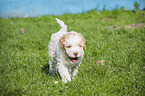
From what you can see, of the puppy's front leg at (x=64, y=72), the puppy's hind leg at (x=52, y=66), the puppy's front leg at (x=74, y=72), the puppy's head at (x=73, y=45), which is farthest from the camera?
the puppy's hind leg at (x=52, y=66)

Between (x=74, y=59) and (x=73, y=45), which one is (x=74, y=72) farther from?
(x=73, y=45)

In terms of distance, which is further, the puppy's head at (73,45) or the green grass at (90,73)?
the green grass at (90,73)

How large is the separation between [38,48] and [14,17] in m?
6.40

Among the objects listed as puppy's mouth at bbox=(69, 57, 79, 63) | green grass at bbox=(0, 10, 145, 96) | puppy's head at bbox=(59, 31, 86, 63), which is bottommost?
green grass at bbox=(0, 10, 145, 96)

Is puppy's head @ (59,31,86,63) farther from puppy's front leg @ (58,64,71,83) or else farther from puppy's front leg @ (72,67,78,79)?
puppy's front leg @ (72,67,78,79)

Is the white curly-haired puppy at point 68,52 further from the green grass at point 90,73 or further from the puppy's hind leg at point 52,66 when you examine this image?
the green grass at point 90,73

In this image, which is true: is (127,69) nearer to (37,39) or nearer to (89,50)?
(89,50)

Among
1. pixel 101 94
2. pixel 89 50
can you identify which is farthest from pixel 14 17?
pixel 101 94

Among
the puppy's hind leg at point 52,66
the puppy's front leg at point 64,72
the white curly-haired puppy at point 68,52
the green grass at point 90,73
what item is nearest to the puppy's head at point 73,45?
the white curly-haired puppy at point 68,52

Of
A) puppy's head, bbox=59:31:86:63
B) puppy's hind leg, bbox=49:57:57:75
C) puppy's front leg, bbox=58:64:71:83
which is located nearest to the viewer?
puppy's head, bbox=59:31:86:63

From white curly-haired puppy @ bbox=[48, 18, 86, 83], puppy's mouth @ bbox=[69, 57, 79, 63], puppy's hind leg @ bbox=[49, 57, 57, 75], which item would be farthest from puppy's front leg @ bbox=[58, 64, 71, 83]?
puppy's hind leg @ bbox=[49, 57, 57, 75]

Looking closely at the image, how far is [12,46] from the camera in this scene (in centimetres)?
489

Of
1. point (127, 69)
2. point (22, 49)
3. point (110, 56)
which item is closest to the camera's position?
point (127, 69)

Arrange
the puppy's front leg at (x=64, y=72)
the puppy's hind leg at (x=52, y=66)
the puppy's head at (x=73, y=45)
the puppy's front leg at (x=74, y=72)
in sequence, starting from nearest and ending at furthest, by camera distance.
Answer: the puppy's head at (x=73, y=45), the puppy's front leg at (x=64, y=72), the puppy's front leg at (x=74, y=72), the puppy's hind leg at (x=52, y=66)
